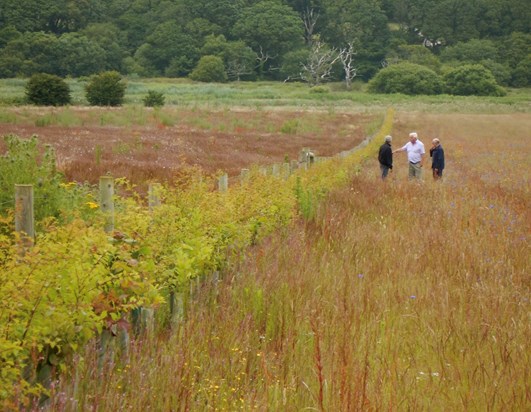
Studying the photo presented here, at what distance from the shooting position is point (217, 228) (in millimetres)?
6223

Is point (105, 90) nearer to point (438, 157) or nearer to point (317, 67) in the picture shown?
point (438, 157)

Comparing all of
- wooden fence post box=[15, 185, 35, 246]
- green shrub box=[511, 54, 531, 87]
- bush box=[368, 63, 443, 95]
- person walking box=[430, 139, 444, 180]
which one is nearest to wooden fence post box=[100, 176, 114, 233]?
wooden fence post box=[15, 185, 35, 246]

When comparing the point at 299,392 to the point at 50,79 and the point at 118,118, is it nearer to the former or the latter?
the point at 118,118

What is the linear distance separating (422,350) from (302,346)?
2.82 feet

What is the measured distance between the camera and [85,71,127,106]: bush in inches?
2104

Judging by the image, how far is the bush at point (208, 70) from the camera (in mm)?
117812

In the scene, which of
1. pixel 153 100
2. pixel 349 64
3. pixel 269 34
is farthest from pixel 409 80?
pixel 153 100

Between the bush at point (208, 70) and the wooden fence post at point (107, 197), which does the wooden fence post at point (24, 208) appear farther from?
the bush at point (208, 70)

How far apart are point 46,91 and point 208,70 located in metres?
71.5

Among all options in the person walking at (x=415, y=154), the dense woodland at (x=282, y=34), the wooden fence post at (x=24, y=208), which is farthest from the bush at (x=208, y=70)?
the wooden fence post at (x=24, y=208)

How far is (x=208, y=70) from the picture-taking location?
11812 cm

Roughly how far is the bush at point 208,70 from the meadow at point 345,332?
4325 inches

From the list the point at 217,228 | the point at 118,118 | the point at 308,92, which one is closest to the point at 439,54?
the point at 308,92

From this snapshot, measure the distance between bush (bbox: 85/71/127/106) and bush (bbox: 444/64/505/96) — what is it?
204 feet
